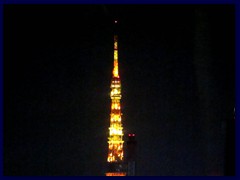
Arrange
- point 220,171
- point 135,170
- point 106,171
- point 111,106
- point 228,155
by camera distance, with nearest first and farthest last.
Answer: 1. point 228,155
2. point 220,171
3. point 135,170
4. point 106,171
5. point 111,106

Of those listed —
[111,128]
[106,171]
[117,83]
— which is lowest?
[106,171]

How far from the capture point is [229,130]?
3.79 metres

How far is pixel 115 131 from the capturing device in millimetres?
11656

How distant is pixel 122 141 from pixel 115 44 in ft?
9.78

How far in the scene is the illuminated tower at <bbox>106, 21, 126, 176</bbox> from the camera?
35.2ft

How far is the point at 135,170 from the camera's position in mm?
8992

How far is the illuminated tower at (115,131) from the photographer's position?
10.7 meters

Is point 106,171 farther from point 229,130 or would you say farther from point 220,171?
point 229,130

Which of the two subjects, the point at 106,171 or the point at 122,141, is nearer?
the point at 106,171

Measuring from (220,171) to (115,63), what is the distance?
4.94 meters

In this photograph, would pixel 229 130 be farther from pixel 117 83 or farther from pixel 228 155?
pixel 117 83

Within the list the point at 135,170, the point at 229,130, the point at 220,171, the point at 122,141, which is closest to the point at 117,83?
the point at 122,141

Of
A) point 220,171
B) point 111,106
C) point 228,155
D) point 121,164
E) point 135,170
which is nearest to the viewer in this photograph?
point 228,155

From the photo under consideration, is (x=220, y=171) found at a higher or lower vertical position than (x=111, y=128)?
lower
